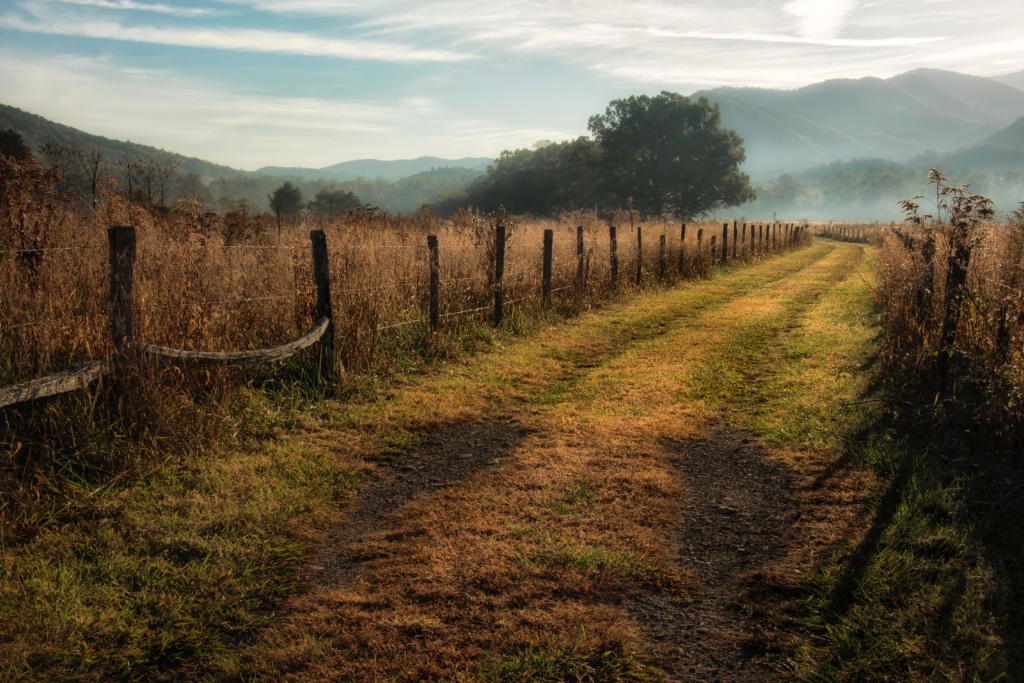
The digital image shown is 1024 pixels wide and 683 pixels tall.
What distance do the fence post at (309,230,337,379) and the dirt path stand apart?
827mm

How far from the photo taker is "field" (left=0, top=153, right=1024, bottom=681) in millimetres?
3146

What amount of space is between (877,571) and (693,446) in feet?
7.60

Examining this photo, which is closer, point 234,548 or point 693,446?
point 234,548

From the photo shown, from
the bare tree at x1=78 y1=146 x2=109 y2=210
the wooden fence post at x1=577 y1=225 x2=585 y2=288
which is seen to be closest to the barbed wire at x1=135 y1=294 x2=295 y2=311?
the bare tree at x1=78 y1=146 x2=109 y2=210

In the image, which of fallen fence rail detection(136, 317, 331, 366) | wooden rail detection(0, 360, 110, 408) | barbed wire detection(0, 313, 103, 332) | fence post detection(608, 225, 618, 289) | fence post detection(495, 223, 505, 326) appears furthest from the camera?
fence post detection(608, 225, 618, 289)

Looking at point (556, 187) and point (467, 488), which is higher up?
point (556, 187)

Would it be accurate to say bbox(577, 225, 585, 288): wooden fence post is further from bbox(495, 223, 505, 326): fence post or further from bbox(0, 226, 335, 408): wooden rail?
bbox(0, 226, 335, 408): wooden rail

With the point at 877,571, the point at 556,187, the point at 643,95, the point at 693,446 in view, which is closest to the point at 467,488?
the point at 693,446

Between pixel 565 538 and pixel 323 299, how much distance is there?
434 centimetres

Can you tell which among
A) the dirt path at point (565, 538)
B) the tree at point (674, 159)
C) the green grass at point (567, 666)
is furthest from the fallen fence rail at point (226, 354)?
the tree at point (674, 159)

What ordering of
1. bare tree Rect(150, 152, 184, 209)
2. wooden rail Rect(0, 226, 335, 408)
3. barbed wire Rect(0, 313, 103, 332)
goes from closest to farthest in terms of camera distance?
wooden rail Rect(0, 226, 335, 408) → barbed wire Rect(0, 313, 103, 332) → bare tree Rect(150, 152, 184, 209)

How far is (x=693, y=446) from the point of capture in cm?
595

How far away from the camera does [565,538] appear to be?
4.14m

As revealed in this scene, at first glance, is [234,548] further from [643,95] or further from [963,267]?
[643,95]
